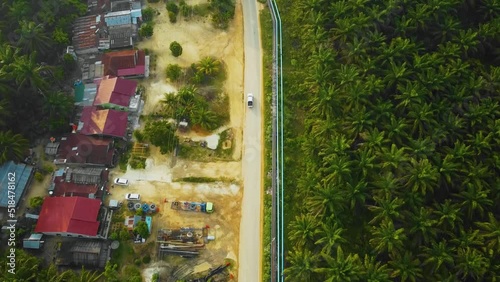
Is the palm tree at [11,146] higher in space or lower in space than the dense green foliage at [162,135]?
lower

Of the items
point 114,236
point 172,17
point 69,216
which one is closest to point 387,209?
point 114,236

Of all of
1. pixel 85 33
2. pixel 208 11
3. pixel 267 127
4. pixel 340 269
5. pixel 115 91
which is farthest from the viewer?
pixel 208 11

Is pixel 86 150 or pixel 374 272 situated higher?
pixel 86 150

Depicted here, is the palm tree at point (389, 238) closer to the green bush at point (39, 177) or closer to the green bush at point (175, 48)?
the green bush at point (175, 48)

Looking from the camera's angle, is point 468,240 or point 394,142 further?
point 394,142

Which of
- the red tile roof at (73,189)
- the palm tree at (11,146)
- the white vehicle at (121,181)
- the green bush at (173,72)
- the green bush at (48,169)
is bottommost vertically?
the red tile roof at (73,189)

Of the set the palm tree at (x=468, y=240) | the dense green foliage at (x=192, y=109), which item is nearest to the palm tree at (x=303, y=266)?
the palm tree at (x=468, y=240)

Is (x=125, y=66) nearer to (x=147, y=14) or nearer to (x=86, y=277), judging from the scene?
(x=147, y=14)
